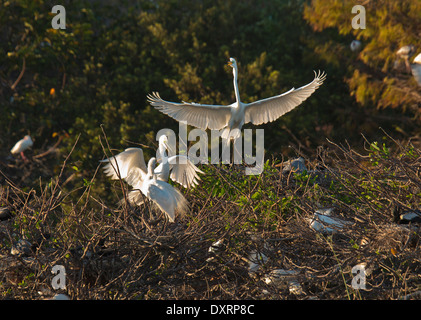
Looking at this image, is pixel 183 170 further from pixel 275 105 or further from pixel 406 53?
pixel 406 53

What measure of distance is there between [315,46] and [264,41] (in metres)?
1.40

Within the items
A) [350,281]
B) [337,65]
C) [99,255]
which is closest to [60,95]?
[337,65]

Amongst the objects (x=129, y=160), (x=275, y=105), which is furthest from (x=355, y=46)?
(x=129, y=160)

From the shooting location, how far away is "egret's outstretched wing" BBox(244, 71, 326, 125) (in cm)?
782

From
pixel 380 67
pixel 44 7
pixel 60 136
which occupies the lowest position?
pixel 60 136

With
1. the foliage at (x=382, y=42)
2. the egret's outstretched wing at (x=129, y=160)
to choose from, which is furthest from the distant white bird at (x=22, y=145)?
the egret's outstretched wing at (x=129, y=160)

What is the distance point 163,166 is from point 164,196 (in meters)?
0.81

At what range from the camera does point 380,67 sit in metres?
12.2

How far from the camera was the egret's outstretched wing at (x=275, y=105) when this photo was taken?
782 centimetres

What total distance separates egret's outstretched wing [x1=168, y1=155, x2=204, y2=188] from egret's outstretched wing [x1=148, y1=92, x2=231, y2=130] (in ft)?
4.60
